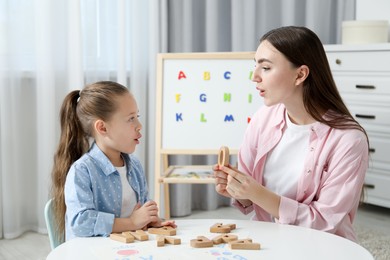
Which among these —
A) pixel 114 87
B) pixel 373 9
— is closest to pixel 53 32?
pixel 114 87

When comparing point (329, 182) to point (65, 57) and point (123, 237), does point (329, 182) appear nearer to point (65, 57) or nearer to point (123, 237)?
point (123, 237)

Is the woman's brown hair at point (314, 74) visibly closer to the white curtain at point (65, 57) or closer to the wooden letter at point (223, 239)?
the wooden letter at point (223, 239)

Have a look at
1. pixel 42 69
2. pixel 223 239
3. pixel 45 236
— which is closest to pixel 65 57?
pixel 42 69

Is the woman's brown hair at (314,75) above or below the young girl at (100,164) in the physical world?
above

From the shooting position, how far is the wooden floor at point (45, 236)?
Answer: 2.96 metres

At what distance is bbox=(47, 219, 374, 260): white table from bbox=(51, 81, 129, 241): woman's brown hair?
359 mm

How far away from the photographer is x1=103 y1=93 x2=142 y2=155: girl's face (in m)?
1.70

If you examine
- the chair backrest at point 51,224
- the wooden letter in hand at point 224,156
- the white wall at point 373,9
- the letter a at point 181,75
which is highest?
the white wall at point 373,9

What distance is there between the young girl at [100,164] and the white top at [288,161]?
387 millimetres

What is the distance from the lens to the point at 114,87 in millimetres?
1749

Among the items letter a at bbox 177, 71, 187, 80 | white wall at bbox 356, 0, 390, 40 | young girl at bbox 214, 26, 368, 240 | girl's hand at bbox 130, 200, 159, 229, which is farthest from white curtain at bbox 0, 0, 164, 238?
girl's hand at bbox 130, 200, 159, 229

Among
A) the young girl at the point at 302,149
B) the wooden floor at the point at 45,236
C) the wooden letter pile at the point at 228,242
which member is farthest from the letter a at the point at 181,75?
the wooden letter pile at the point at 228,242

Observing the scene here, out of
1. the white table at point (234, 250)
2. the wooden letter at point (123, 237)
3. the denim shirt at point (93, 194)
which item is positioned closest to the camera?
the white table at point (234, 250)

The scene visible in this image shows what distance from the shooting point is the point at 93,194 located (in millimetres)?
1598
